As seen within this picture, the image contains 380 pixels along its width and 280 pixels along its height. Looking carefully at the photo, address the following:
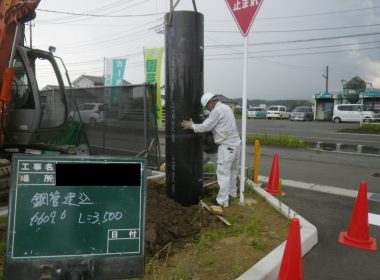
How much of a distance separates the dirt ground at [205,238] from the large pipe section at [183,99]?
0.31 meters

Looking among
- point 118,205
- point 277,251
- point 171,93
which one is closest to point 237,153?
point 171,93

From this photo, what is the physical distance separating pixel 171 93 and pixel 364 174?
20.6 feet

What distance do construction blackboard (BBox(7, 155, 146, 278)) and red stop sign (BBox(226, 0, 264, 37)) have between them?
3649mm

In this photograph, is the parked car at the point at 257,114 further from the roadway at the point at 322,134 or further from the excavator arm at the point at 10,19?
the excavator arm at the point at 10,19

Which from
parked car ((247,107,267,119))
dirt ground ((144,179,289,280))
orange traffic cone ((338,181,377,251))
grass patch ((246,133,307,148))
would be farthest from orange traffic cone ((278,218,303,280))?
parked car ((247,107,267,119))

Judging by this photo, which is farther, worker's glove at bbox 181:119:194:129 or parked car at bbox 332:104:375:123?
parked car at bbox 332:104:375:123

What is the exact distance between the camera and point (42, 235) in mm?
2096

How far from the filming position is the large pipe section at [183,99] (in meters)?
4.88

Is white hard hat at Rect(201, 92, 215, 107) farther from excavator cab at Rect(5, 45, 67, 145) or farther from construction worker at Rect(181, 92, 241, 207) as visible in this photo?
excavator cab at Rect(5, 45, 67, 145)

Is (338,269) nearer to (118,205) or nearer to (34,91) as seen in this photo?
(118,205)

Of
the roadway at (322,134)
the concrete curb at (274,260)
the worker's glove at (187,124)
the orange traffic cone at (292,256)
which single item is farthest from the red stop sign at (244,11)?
the roadway at (322,134)

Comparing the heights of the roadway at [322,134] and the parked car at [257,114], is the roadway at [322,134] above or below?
below

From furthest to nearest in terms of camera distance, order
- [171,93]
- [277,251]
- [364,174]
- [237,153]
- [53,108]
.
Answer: [364,174]
[53,108]
[237,153]
[171,93]
[277,251]

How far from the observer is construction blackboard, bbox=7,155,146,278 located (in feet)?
6.82
